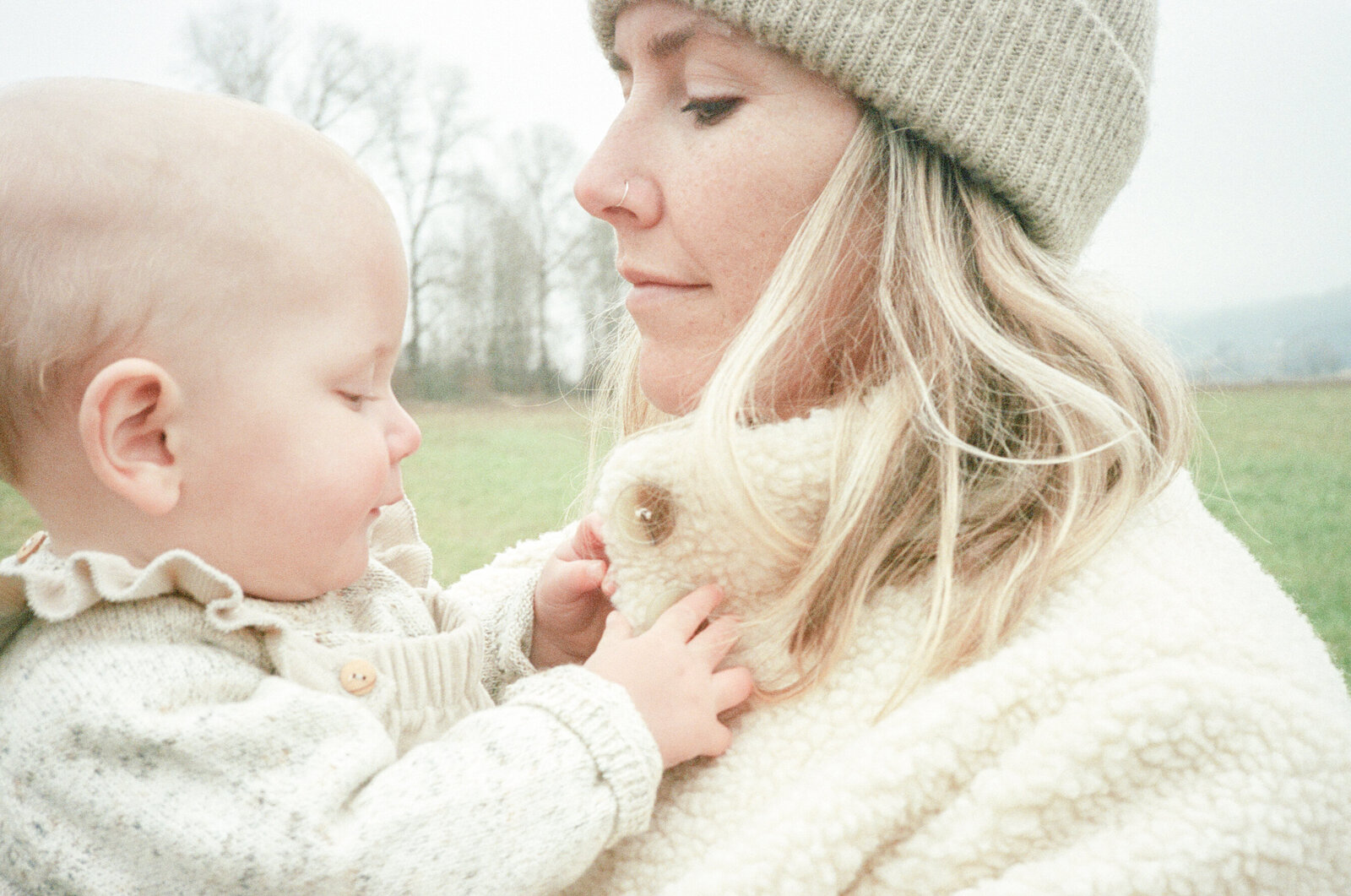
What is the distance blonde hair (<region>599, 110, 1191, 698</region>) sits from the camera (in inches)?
43.5

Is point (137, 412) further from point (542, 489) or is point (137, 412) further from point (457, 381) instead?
point (457, 381)

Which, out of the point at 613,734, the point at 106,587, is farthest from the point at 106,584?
the point at 613,734

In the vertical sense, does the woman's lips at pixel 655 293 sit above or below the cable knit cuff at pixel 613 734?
above

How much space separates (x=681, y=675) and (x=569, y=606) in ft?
1.32

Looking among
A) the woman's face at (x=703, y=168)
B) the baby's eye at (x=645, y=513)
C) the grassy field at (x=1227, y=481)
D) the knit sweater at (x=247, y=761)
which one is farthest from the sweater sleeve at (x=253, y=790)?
the grassy field at (x=1227, y=481)

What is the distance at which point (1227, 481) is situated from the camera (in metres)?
3.25

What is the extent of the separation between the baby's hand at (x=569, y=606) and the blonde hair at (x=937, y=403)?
1.12ft

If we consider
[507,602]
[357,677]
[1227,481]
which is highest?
[357,677]

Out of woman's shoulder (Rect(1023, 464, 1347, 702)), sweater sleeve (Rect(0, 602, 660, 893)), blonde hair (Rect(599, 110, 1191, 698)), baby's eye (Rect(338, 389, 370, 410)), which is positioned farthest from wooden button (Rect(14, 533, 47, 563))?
woman's shoulder (Rect(1023, 464, 1347, 702))

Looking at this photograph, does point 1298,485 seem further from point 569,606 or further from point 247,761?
point 247,761

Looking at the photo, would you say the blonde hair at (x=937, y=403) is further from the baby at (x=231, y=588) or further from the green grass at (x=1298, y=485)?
the green grass at (x=1298, y=485)

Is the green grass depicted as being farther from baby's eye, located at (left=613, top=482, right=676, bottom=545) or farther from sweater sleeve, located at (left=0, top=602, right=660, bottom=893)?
sweater sleeve, located at (left=0, top=602, right=660, bottom=893)

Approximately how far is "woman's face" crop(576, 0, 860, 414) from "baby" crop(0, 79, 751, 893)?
14.7 inches

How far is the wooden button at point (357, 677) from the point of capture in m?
1.04
